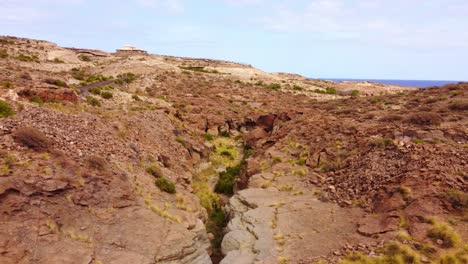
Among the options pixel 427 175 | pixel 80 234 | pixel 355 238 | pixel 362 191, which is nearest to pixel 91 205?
pixel 80 234

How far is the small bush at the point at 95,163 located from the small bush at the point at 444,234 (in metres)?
15.4

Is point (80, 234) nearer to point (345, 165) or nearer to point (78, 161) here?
point (78, 161)

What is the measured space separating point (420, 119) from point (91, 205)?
2156cm

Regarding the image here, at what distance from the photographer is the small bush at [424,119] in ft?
76.5

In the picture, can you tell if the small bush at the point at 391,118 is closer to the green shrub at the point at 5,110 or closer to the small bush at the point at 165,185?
the small bush at the point at 165,185

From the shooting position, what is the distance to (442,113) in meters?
25.1

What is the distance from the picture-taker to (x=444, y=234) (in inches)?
527

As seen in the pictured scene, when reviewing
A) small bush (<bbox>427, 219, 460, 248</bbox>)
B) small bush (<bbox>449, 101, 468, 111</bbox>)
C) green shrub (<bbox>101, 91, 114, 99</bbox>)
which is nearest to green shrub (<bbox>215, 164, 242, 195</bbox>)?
green shrub (<bbox>101, 91, 114, 99</bbox>)

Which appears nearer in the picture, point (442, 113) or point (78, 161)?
point (78, 161)

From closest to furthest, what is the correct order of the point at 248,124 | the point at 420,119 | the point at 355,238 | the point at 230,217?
1. the point at 355,238
2. the point at 230,217
3. the point at 420,119
4. the point at 248,124

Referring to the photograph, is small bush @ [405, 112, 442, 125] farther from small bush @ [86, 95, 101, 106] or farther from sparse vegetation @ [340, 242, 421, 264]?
small bush @ [86, 95, 101, 106]

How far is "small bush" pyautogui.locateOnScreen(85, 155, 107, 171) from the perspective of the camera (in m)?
17.5

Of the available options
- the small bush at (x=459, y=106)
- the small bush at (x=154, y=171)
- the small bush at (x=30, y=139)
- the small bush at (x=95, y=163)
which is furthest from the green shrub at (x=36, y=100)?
the small bush at (x=459, y=106)

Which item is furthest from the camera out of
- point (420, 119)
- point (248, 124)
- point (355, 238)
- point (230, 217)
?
point (248, 124)
